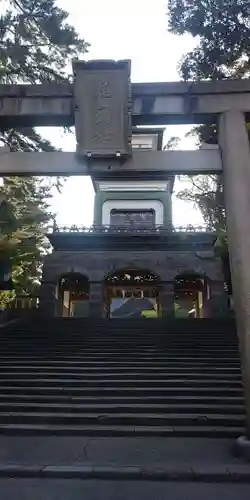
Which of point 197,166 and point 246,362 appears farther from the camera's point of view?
point 197,166

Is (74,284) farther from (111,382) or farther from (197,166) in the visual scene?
(197,166)

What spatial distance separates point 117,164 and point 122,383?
188 inches

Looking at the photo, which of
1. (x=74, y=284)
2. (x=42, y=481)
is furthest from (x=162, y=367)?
(x=74, y=284)

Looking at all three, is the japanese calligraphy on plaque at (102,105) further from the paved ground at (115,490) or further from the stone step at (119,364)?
the stone step at (119,364)

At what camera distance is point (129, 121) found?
566 cm

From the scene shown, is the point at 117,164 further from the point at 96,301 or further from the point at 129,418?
the point at 96,301

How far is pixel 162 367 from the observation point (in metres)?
9.09

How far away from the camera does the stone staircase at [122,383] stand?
6570 mm

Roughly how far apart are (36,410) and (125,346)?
412cm

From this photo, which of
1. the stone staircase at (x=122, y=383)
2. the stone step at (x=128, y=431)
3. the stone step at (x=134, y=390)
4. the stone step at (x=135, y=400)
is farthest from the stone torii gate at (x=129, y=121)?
the stone step at (x=134, y=390)

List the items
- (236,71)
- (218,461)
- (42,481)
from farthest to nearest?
(236,71)
(218,461)
(42,481)

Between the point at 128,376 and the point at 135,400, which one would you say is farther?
the point at 128,376

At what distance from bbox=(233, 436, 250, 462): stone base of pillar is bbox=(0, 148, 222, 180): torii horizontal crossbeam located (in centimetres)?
371

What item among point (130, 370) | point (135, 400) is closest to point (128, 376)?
point (130, 370)
